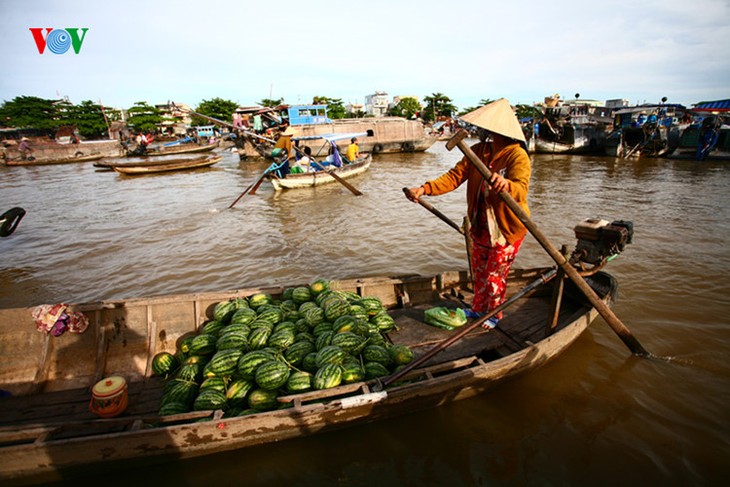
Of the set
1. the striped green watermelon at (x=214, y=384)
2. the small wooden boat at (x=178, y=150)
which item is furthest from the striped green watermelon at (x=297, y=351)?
the small wooden boat at (x=178, y=150)

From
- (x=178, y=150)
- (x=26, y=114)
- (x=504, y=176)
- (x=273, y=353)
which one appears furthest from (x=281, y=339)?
(x=26, y=114)

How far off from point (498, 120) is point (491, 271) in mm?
1824

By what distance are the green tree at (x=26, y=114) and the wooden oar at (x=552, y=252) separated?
5565 cm

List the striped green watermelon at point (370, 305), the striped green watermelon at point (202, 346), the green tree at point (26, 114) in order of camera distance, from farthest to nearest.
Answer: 1. the green tree at point (26, 114)
2. the striped green watermelon at point (370, 305)
3. the striped green watermelon at point (202, 346)

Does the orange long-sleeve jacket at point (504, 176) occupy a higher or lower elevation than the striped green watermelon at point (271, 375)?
higher

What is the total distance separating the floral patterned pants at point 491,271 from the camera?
410 cm

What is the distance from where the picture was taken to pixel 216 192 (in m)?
16.9

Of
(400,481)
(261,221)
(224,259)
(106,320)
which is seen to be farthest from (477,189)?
(261,221)

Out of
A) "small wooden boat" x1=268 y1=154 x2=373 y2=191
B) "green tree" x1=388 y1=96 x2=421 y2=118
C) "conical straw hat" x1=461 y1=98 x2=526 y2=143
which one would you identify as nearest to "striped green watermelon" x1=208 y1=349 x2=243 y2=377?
"conical straw hat" x1=461 y1=98 x2=526 y2=143

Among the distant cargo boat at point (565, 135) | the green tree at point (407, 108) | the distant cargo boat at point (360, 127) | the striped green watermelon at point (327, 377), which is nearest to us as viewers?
the striped green watermelon at point (327, 377)

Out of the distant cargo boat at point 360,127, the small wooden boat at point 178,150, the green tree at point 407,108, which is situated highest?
the green tree at point 407,108

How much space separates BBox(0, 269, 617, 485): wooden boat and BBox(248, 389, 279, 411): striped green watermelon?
22 cm

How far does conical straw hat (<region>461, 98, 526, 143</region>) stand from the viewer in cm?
350

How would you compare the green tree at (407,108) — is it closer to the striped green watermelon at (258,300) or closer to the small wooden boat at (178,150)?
the small wooden boat at (178,150)
